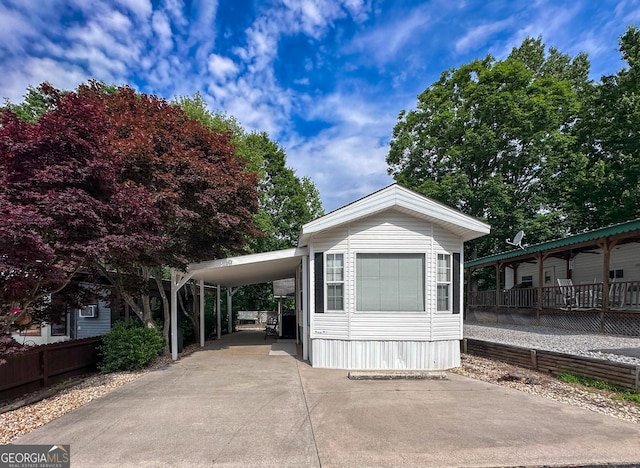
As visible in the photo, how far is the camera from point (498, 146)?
69.1 feet

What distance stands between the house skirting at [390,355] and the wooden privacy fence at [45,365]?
5627mm

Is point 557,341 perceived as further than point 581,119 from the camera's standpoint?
No

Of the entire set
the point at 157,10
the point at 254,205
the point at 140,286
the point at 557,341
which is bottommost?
the point at 557,341

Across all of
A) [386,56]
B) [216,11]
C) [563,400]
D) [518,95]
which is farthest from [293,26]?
[518,95]

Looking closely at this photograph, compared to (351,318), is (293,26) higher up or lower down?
higher up

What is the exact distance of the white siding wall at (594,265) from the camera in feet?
39.5

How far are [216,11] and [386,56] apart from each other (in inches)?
217

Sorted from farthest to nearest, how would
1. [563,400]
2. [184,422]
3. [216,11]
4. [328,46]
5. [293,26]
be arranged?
[328,46] < [293,26] < [216,11] < [563,400] < [184,422]

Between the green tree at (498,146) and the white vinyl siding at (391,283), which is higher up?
the green tree at (498,146)

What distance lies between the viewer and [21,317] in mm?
5793

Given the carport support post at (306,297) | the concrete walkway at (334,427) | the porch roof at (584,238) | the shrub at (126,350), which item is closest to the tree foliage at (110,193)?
the shrub at (126,350)

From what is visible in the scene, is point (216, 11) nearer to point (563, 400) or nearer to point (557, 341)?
point (563, 400)

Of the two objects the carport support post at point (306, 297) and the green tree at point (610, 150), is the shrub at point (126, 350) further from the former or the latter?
the green tree at point (610, 150)

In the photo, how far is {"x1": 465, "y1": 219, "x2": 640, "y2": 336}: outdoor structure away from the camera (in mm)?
10141
